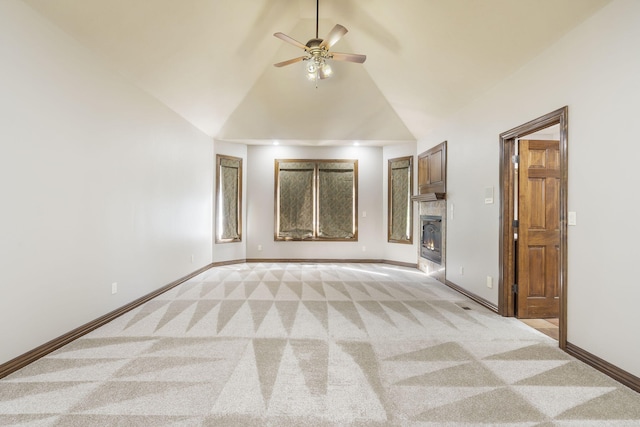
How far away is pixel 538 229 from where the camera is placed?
3404mm

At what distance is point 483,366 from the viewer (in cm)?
226

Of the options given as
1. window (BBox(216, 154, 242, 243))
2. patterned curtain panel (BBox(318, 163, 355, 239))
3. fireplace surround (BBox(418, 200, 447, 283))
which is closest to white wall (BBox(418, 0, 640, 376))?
fireplace surround (BBox(418, 200, 447, 283))

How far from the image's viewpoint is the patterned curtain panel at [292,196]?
6881mm

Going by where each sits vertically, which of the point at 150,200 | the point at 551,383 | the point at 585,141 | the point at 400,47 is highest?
the point at 400,47

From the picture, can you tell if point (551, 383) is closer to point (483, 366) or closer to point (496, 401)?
point (483, 366)

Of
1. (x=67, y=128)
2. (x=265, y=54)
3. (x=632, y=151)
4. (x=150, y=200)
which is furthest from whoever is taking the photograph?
(x=265, y=54)

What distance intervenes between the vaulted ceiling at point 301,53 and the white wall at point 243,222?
32 cm

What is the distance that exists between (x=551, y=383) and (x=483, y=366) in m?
0.42

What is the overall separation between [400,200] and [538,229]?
3280mm

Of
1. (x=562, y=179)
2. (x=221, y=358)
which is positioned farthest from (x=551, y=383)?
(x=221, y=358)

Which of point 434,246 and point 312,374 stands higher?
point 434,246

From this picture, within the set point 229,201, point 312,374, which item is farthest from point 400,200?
point 312,374

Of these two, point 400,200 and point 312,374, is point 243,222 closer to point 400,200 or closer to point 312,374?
point 400,200

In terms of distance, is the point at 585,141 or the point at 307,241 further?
the point at 307,241
